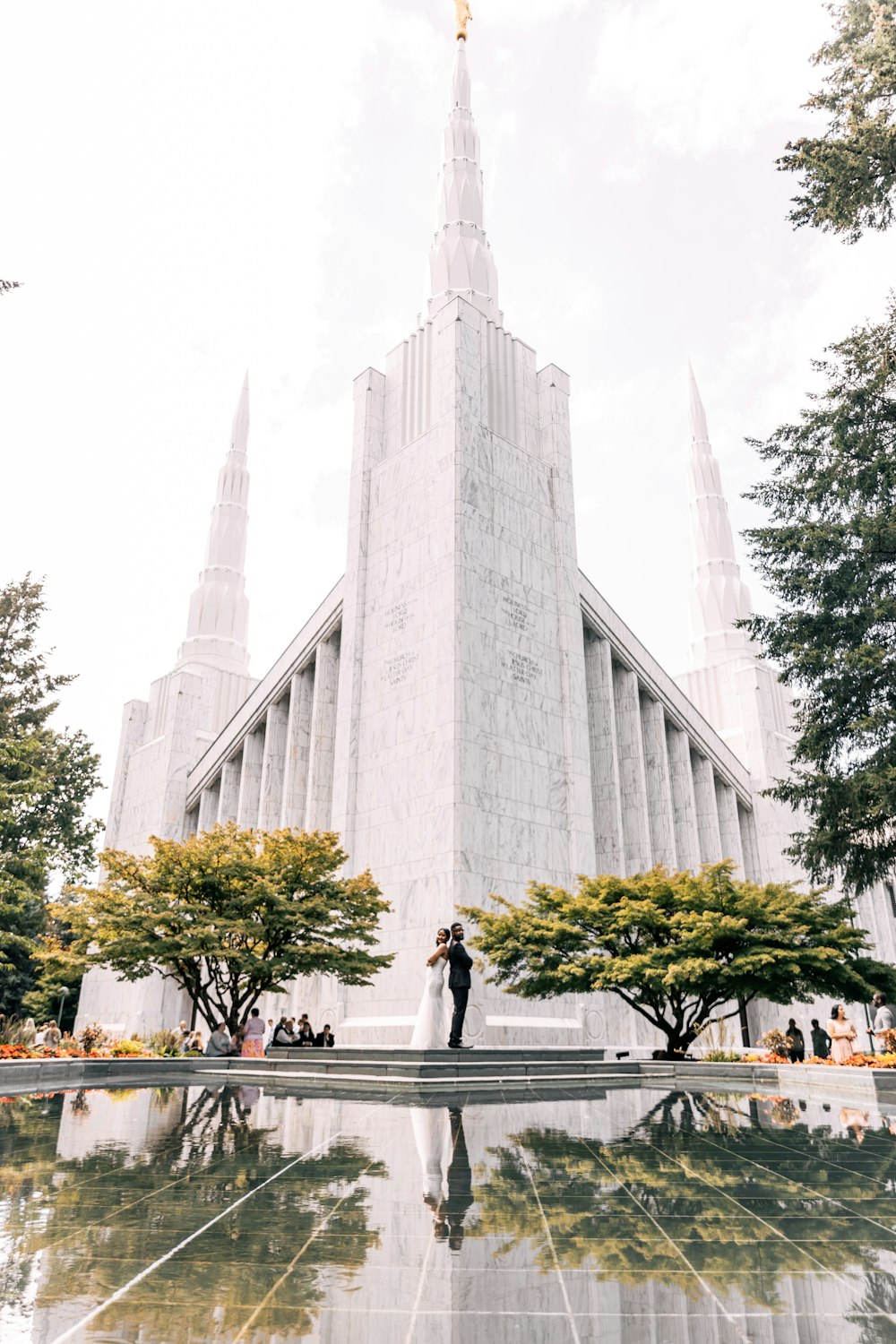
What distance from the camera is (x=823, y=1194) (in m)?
4.52

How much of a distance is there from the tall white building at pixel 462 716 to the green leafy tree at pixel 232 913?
284cm

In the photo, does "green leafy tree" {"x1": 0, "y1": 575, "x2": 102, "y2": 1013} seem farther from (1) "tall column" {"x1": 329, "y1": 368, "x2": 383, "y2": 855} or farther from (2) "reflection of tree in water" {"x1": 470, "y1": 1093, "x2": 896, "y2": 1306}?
(2) "reflection of tree in water" {"x1": 470, "y1": 1093, "x2": 896, "y2": 1306}

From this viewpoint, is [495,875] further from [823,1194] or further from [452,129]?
[452,129]

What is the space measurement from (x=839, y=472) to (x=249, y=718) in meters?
22.0

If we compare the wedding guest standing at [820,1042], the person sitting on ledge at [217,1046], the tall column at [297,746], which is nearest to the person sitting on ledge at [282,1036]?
the person sitting on ledge at [217,1046]

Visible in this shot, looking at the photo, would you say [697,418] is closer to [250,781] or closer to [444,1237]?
[250,781]

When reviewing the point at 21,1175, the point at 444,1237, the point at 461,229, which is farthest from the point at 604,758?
the point at 444,1237

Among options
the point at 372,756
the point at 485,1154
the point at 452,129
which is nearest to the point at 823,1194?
the point at 485,1154

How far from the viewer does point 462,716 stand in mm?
22297

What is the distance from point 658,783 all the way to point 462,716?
36.7 ft

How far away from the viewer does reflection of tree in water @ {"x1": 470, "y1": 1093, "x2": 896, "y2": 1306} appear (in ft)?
10.5

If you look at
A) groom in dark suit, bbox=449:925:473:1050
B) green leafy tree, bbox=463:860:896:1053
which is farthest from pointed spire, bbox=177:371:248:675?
groom in dark suit, bbox=449:925:473:1050

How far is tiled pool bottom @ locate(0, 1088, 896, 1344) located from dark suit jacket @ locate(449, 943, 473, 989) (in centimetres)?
592

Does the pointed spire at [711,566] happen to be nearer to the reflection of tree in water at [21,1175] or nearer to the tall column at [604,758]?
the tall column at [604,758]
